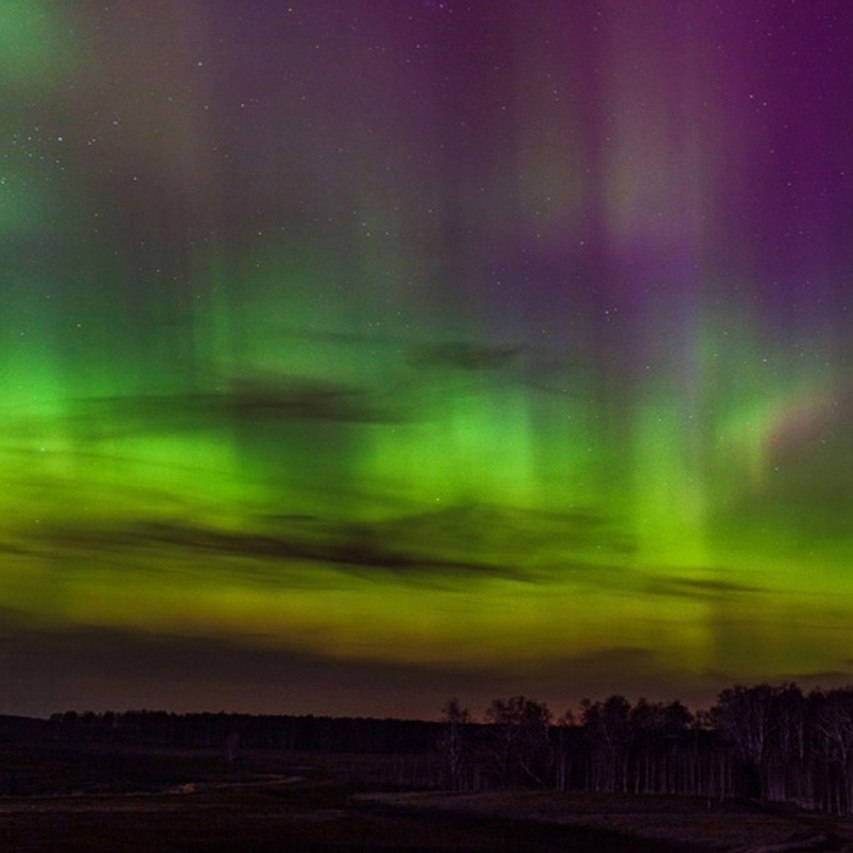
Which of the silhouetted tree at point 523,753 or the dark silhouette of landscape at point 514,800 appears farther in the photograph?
the silhouetted tree at point 523,753

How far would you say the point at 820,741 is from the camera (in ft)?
578

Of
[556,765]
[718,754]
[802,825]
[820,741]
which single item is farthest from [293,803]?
[820,741]

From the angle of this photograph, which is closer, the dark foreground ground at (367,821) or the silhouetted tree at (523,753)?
the dark foreground ground at (367,821)

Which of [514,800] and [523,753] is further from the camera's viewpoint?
[523,753]

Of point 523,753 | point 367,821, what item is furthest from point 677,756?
point 367,821

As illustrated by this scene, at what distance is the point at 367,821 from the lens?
98000 mm

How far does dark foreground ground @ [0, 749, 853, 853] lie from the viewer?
76.6m

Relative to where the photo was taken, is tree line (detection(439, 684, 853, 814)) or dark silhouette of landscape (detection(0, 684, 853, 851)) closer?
dark silhouette of landscape (detection(0, 684, 853, 851))

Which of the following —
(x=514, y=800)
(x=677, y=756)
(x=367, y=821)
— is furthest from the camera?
(x=677, y=756)

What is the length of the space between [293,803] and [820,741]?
91071mm

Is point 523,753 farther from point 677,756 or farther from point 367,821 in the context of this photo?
point 367,821

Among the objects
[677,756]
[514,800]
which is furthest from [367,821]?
[677,756]

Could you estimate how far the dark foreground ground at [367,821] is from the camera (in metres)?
76.6

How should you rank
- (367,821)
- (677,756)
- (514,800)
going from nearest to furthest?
1. (367,821)
2. (514,800)
3. (677,756)
